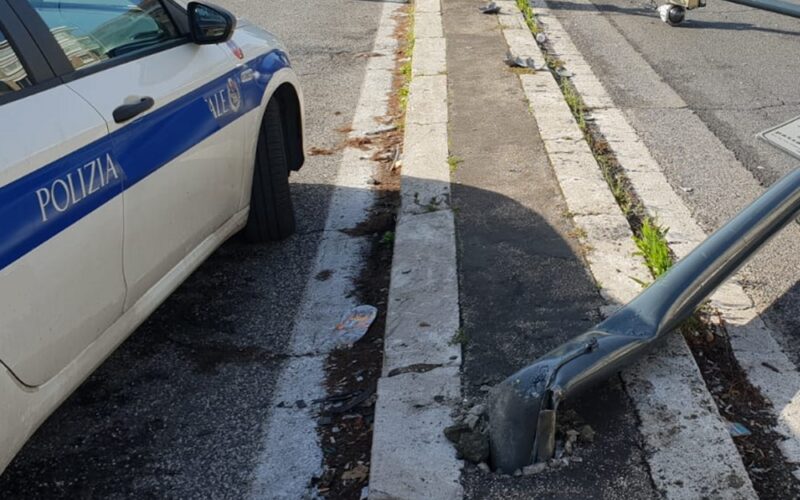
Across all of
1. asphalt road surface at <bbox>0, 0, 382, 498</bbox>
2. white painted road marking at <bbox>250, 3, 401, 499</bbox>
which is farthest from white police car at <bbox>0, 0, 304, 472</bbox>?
white painted road marking at <bbox>250, 3, 401, 499</bbox>

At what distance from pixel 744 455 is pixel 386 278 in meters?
2.01

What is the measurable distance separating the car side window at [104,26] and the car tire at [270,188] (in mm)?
755

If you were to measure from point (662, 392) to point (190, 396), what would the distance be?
1767 mm

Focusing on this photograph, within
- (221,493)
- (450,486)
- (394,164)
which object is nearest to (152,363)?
(221,493)

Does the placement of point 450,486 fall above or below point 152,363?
above

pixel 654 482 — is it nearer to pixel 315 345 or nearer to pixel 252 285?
pixel 315 345

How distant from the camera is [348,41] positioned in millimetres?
10172

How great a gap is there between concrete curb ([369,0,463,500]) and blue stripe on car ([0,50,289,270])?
1067 mm

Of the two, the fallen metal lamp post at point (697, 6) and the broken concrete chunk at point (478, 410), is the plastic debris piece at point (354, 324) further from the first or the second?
the fallen metal lamp post at point (697, 6)

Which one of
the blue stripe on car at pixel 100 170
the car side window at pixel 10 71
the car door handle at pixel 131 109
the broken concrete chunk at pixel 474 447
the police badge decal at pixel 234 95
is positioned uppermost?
the car side window at pixel 10 71

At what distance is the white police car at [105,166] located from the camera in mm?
2740

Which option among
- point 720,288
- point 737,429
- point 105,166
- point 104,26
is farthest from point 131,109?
point 720,288

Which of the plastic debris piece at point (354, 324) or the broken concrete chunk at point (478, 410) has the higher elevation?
the broken concrete chunk at point (478, 410)

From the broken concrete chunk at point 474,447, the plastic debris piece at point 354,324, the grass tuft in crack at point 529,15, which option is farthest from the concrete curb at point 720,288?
the grass tuft in crack at point 529,15
